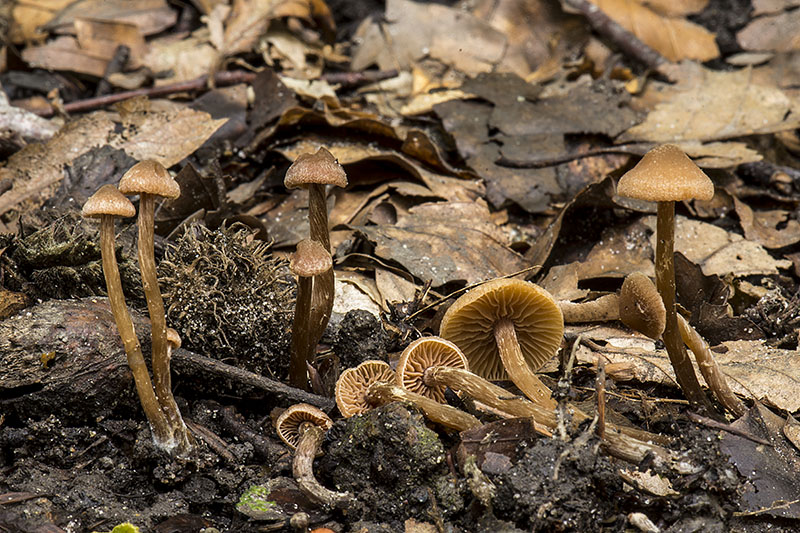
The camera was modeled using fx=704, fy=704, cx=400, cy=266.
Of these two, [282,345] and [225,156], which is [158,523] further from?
[225,156]

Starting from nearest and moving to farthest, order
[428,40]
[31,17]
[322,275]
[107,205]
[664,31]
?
[107,205] < [322,275] < [31,17] < [428,40] < [664,31]

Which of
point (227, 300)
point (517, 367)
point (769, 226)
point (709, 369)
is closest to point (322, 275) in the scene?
point (227, 300)

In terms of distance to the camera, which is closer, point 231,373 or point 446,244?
point 231,373

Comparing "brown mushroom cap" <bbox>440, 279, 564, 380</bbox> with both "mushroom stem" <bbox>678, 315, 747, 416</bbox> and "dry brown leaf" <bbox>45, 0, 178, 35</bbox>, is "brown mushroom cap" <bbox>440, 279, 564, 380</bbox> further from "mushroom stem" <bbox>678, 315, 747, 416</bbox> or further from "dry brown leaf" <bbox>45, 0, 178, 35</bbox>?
"dry brown leaf" <bbox>45, 0, 178, 35</bbox>

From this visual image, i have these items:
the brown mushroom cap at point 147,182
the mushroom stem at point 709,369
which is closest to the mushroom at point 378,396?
the mushroom stem at point 709,369

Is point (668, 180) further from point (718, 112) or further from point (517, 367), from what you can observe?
point (718, 112)
